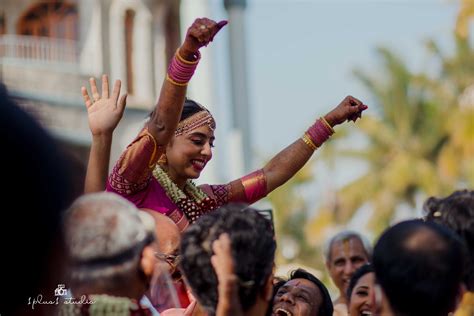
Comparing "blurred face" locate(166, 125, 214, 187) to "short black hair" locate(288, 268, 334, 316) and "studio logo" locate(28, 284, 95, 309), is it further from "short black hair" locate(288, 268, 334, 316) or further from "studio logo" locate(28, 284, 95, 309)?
"studio logo" locate(28, 284, 95, 309)

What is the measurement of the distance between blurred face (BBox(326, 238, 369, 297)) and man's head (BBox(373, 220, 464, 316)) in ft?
13.9

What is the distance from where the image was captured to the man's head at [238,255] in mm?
3920

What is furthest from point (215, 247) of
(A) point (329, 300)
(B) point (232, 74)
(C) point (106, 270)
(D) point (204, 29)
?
(B) point (232, 74)

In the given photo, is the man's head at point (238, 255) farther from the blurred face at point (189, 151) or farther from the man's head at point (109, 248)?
the blurred face at point (189, 151)

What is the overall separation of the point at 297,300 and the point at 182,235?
1.75 meters

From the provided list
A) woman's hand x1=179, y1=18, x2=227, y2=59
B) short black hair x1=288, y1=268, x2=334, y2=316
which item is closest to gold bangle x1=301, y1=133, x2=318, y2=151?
short black hair x1=288, y1=268, x2=334, y2=316

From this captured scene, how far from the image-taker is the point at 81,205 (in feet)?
12.0

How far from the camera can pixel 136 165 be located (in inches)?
201

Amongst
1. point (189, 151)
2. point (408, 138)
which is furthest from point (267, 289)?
point (408, 138)

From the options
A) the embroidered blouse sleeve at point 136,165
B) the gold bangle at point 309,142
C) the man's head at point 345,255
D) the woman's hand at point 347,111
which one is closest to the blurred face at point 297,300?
the gold bangle at point 309,142

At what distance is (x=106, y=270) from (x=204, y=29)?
1.48 m

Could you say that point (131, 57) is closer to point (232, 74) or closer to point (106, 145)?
point (232, 74)

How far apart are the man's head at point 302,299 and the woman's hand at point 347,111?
2.50ft

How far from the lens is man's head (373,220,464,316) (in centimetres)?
386
